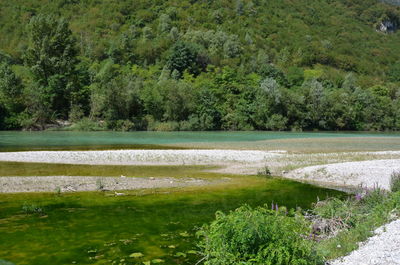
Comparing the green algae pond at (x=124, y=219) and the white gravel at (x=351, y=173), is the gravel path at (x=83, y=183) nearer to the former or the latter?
the green algae pond at (x=124, y=219)

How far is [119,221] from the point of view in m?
13.4

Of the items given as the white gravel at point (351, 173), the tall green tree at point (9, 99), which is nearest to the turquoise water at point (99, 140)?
the tall green tree at point (9, 99)

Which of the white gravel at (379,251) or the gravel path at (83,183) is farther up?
the white gravel at (379,251)

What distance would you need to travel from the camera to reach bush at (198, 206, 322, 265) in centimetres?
753

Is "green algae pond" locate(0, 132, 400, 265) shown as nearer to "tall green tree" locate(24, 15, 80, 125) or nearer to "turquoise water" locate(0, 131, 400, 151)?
"turquoise water" locate(0, 131, 400, 151)

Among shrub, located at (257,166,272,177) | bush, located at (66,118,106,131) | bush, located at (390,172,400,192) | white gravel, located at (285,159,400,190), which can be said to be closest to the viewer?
bush, located at (390,172,400,192)

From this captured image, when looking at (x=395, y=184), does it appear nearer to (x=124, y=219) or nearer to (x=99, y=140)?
Result: (x=124, y=219)

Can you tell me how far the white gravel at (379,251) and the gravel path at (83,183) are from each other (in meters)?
11.9

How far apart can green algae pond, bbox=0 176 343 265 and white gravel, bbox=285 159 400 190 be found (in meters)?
2.66

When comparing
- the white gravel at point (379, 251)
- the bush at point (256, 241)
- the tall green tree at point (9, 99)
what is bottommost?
the white gravel at point (379, 251)

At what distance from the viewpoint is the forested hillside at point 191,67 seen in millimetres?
96375

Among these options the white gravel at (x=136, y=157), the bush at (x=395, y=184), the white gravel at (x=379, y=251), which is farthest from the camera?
the white gravel at (x=136, y=157)

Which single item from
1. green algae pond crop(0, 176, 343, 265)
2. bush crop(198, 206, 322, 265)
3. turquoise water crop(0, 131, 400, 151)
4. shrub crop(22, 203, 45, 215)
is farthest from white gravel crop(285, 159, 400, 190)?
turquoise water crop(0, 131, 400, 151)

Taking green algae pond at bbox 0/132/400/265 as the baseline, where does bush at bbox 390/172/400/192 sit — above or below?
above
